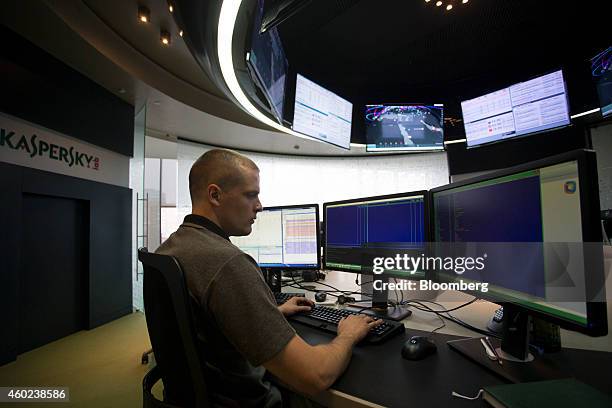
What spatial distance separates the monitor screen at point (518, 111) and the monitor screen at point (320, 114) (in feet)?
4.13

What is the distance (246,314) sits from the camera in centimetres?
71

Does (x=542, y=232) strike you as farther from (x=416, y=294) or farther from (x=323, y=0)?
(x=323, y=0)

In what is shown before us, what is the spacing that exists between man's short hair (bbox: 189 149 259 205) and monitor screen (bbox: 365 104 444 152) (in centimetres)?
258

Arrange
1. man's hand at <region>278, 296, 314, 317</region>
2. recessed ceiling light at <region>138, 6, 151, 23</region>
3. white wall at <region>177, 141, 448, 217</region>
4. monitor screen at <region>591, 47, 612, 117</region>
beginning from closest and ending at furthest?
man's hand at <region>278, 296, 314, 317</region>, monitor screen at <region>591, 47, 612, 117</region>, recessed ceiling light at <region>138, 6, 151, 23</region>, white wall at <region>177, 141, 448, 217</region>

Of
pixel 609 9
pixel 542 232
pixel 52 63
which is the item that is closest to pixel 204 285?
pixel 542 232

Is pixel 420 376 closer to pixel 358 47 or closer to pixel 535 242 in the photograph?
pixel 535 242

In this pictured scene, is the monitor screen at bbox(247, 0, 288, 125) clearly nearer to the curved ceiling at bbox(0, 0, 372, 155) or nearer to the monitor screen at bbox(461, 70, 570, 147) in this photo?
the curved ceiling at bbox(0, 0, 372, 155)

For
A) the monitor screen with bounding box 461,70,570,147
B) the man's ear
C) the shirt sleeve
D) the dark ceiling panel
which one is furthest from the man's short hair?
the monitor screen with bounding box 461,70,570,147

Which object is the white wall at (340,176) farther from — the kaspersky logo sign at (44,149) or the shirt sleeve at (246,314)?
the shirt sleeve at (246,314)

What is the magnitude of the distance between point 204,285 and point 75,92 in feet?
11.5

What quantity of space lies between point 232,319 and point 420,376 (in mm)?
493

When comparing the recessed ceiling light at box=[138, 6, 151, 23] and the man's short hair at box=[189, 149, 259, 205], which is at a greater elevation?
the recessed ceiling light at box=[138, 6, 151, 23]

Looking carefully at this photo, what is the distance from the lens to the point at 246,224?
1.07m

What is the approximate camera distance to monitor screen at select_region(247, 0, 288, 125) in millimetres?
1979
